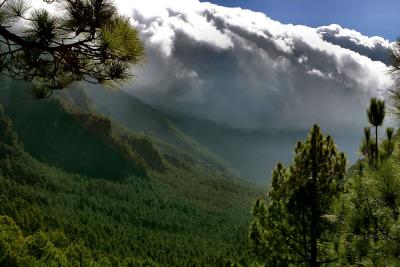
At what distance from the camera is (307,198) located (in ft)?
75.5

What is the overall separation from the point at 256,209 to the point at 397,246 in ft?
50.4

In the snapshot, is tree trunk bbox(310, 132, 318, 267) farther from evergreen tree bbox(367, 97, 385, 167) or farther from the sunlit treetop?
the sunlit treetop

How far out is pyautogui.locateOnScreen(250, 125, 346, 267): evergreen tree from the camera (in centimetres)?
2262

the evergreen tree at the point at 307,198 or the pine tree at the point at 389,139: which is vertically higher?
the pine tree at the point at 389,139

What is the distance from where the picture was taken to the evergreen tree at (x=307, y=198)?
891 inches

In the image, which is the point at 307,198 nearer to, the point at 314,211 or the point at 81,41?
the point at 314,211

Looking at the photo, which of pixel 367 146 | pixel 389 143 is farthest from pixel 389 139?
pixel 367 146

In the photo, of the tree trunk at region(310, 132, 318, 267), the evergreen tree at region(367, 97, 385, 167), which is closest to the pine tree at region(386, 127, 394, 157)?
the evergreen tree at region(367, 97, 385, 167)

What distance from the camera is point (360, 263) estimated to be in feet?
38.5

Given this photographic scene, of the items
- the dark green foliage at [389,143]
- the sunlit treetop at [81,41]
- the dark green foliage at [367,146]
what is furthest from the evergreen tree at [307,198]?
the sunlit treetop at [81,41]

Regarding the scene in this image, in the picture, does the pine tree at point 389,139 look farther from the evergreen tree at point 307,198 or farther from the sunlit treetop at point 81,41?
the sunlit treetop at point 81,41

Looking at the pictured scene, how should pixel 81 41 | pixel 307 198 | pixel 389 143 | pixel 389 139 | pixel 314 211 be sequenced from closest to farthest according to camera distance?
pixel 81 41, pixel 389 139, pixel 389 143, pixel 314 211, pixel 307 198

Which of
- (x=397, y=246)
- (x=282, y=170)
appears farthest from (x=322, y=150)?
(x=397, y=246)

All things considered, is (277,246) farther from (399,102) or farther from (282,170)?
(399,102)
